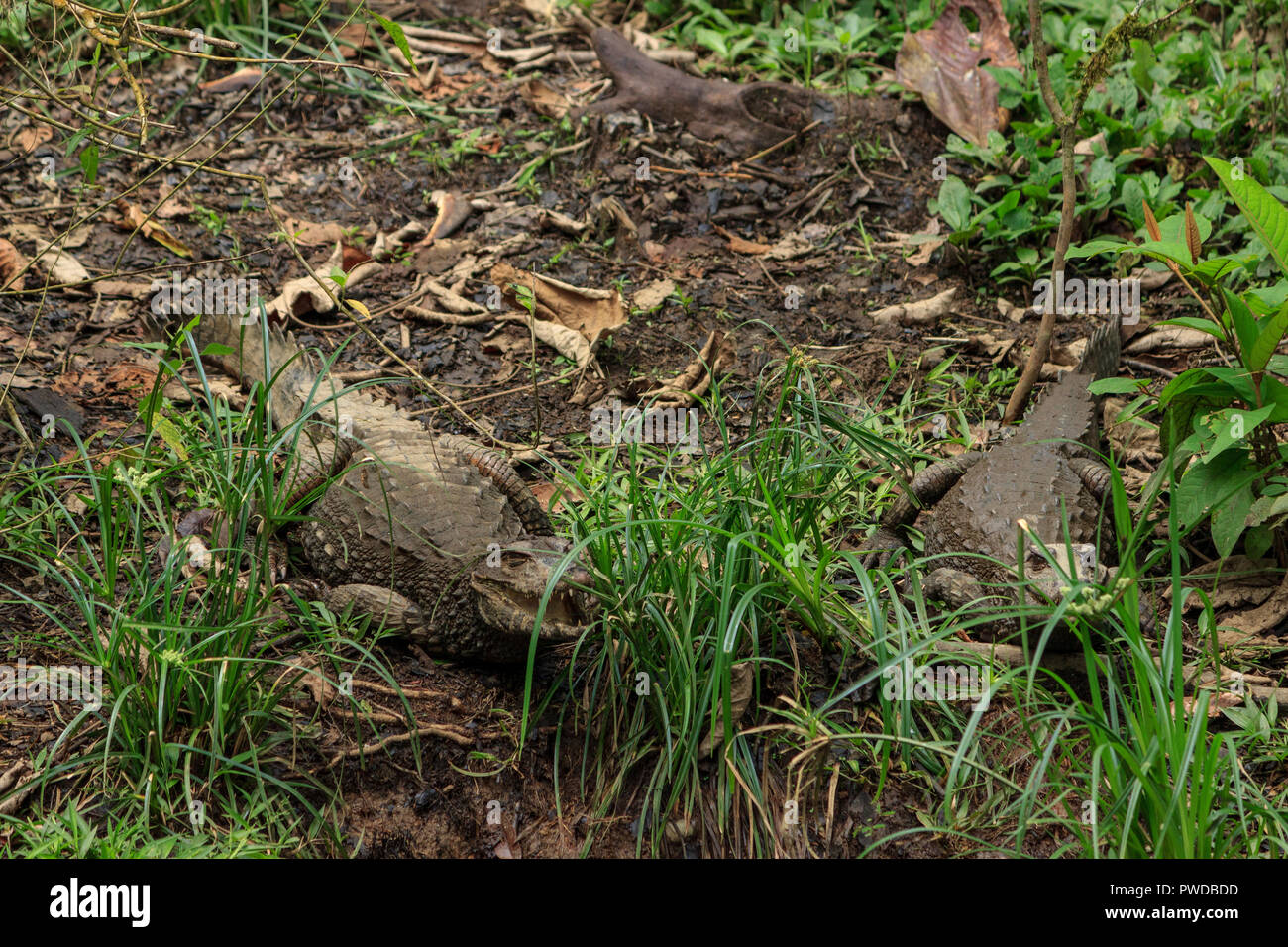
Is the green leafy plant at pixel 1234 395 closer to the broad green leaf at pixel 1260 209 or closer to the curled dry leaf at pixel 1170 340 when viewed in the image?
the broad green leaf at pixel 1260 209

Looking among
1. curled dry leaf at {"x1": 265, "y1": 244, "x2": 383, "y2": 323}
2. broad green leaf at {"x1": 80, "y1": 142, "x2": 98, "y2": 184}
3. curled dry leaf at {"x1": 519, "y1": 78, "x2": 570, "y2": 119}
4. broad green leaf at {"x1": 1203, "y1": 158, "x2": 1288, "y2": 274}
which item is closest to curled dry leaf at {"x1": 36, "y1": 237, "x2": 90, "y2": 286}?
curled dry leaf at {"x1": 265, "y1": 244, "x2": 383, "y2": 323}

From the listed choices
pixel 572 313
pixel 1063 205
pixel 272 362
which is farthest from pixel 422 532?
pixel 1063 205

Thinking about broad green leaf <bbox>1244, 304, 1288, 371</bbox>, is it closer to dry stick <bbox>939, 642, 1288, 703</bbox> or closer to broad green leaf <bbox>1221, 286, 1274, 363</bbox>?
broad green leaf <bbox>1221, 286, 1274, 363</bbox>

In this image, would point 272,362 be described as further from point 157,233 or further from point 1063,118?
point 1063,118

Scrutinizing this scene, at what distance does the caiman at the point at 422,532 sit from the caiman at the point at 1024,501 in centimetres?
129

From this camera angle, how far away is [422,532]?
11.4ft

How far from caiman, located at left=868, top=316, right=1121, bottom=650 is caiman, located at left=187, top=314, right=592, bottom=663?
129 cm

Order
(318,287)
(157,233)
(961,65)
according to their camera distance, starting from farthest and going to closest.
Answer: (961,65) → (157,233) → (318,287)

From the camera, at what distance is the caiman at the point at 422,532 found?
3.07m

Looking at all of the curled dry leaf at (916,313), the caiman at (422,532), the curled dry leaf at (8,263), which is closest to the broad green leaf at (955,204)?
the curled dry leaf at (916,313)

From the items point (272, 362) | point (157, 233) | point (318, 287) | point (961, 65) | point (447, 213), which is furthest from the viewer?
point (961, 65)

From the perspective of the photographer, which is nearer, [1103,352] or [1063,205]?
[1063,205]

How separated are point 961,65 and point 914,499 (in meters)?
3.21
